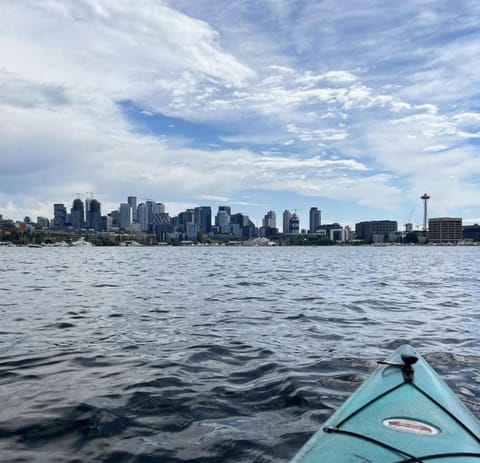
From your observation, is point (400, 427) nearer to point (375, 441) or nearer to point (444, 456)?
point (375, 441)

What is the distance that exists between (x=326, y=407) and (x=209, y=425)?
6.24 feet

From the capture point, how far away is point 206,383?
28.3ft

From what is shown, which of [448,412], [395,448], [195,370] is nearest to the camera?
[395,448]

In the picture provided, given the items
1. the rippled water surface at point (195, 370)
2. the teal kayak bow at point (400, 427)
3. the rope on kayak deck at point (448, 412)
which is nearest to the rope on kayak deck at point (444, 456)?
the teal kayak bow at point (400, 427)

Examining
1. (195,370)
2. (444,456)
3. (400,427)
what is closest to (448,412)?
(400,427)

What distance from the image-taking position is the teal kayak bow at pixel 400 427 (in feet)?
13.1

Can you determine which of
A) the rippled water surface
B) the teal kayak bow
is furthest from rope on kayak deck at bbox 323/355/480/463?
the rippled water surface

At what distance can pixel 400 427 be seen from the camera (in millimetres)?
4465

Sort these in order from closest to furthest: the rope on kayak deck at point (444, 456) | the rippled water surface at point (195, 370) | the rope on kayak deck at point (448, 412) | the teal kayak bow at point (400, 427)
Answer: the rope on kayak deck at point (444, 456) < the teal kayak bow at point (400, 427) < the rope on kayak deck at point (448, 412) < the rippled water surface at point (195, 370)

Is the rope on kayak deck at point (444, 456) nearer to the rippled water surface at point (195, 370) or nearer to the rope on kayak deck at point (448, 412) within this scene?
the rope on kayak deck at point (448, 412)

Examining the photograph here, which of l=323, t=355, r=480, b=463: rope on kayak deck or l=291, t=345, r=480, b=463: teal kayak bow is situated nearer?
l=323, t=355, r=480, b=463: rope on kayak deck

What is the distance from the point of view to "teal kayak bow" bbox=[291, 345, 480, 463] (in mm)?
4000

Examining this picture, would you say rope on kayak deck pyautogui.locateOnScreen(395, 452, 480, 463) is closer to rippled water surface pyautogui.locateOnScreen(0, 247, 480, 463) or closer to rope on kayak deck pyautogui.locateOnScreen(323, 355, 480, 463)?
rope on kayak deck pyautogui.locateOnScreen(323, 355, 480, 463)

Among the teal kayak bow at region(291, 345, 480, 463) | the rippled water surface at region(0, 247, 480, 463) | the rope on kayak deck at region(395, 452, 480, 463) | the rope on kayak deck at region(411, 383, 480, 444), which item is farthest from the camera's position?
the rippled water surface at region(0, 247, 480, 463)
